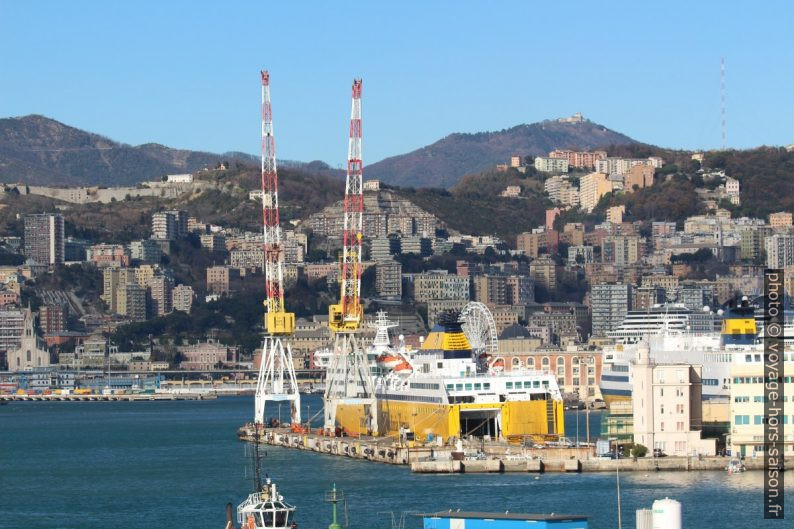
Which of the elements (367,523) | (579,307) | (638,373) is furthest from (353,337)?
(579,307)

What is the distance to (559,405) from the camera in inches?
2574

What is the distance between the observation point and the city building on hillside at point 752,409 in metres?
54.1

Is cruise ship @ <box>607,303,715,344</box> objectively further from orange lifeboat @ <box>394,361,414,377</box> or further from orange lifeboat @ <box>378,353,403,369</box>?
orange lifeboat @ <box>394,361,414,377</box>

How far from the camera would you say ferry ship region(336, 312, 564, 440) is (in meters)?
64.4

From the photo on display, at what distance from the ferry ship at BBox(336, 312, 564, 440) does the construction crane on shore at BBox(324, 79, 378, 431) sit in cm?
294

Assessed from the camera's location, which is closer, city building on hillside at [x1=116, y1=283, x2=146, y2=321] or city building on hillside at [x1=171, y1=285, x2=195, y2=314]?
city building on hillside at [x1=171, y1=285, x2=195, y2=314]

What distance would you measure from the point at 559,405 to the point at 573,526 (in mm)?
34444

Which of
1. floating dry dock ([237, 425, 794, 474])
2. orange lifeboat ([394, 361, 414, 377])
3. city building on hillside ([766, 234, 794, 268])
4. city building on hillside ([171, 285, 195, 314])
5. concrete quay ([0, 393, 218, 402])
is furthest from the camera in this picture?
city building on hillside ([171, 285, 195, 314])

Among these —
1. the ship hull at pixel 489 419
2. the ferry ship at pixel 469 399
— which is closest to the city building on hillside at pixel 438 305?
the ferry ship at pixel 469 399

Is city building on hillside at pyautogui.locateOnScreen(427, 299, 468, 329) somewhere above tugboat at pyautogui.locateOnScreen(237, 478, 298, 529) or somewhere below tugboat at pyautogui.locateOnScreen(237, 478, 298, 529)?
above

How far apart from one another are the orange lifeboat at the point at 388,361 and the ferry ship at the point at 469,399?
5.17 metres

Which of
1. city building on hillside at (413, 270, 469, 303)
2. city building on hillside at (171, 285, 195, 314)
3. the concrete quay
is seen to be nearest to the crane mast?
the concrete quay

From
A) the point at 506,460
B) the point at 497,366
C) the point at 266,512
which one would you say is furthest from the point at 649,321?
the point at 266,512

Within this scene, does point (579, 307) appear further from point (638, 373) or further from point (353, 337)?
point (638, 373)
